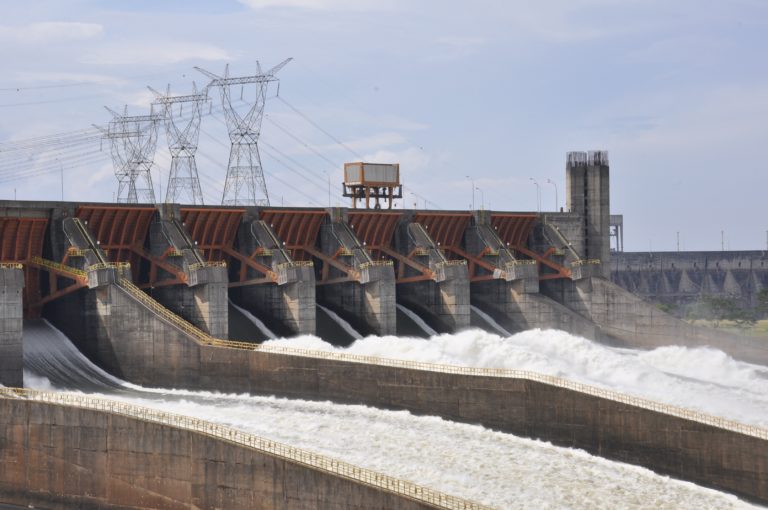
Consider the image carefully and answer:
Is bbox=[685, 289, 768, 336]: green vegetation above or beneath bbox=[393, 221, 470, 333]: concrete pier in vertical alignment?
beneath

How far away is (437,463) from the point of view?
43500 mm

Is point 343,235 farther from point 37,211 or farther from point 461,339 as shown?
point 37,211

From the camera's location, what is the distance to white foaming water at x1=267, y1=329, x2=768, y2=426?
5800 centimetres

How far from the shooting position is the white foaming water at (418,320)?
74188 mm

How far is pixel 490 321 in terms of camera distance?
79562mm

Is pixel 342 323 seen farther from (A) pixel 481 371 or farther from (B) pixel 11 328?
(B) pixel 11 328

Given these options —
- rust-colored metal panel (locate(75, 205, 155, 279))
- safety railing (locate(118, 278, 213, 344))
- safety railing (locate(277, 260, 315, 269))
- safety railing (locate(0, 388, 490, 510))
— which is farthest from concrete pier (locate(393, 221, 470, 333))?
safety railing (locate(0, 388, 490, 510))

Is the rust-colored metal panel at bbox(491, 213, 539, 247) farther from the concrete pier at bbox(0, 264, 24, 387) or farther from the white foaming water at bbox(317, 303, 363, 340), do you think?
the concrete pier at bbox(0, 264, 24, 387)

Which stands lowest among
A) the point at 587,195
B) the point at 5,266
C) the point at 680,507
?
the point at 680,507

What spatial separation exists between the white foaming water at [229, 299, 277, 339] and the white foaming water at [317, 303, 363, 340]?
5749 millimetres

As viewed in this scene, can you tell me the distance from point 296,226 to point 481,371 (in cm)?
2381

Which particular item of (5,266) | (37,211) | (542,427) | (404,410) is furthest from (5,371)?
(542,427)

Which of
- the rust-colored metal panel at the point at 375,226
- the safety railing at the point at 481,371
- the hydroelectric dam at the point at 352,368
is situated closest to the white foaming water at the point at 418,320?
the hydroelectric dam at the point at 352,368

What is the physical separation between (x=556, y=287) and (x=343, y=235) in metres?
21.2
